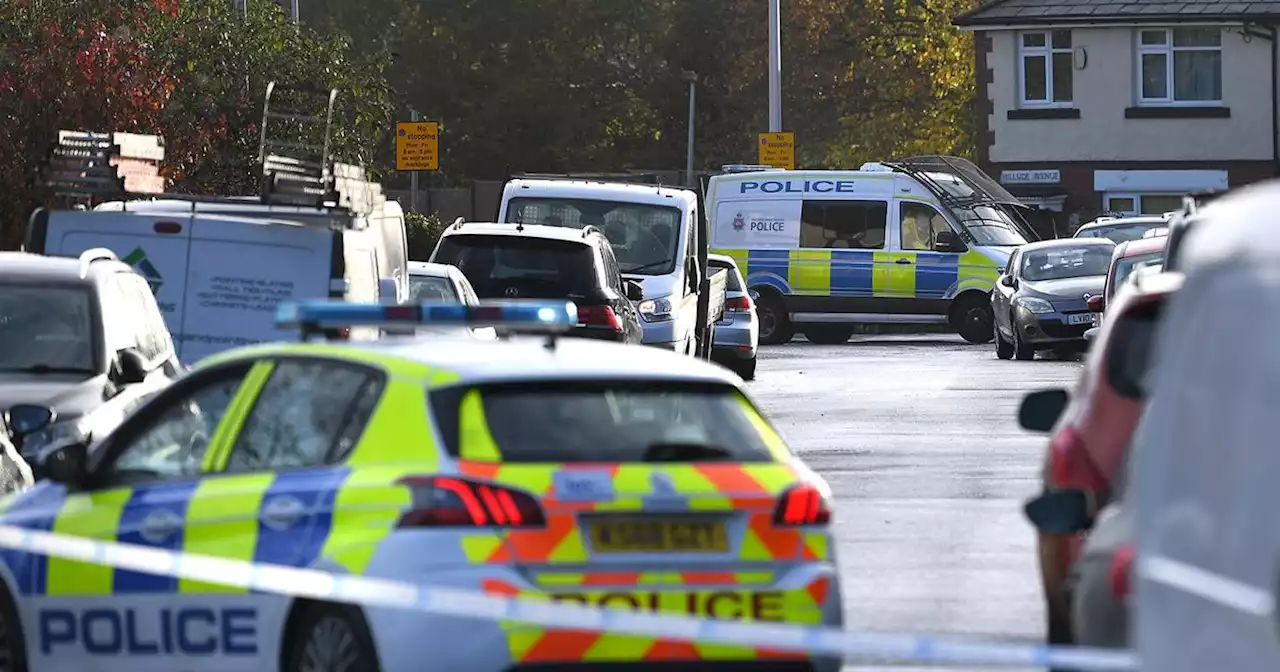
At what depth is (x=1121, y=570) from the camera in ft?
19.8

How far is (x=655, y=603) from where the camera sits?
25.2 feet

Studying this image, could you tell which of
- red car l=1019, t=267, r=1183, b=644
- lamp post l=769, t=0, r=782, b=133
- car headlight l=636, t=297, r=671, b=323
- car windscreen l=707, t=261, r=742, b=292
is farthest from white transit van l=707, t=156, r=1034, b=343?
red car l=1019, t=267, r=1183, b=644

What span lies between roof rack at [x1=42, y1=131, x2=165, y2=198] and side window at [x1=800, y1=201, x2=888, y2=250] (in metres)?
22.0

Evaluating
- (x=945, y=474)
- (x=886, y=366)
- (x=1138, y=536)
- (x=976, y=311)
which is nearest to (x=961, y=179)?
(x=976, y=311)

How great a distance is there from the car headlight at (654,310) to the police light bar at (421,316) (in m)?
17.1

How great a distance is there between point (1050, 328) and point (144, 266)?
18.8m

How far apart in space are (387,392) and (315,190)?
27.6ft

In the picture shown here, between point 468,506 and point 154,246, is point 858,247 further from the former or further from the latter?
point 468,506

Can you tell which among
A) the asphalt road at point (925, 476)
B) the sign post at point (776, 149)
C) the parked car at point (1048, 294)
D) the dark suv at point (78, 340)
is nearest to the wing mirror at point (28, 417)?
the dark suv at point (78, 340)

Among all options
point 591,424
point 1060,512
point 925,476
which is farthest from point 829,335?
point 1060,512

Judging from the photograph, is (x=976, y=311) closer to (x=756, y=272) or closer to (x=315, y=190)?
(x=756, y=272)

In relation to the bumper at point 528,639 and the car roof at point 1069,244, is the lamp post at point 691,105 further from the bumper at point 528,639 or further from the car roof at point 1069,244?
the bumper at point 528,639

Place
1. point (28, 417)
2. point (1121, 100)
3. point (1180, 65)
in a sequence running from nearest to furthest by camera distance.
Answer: point (28, 417), point (1180, 65), point (1121, 100)

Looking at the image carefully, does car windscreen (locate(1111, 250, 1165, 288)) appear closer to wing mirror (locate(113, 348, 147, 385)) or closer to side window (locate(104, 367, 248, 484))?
wing mirror (locate(113, 348, 147, 385))
